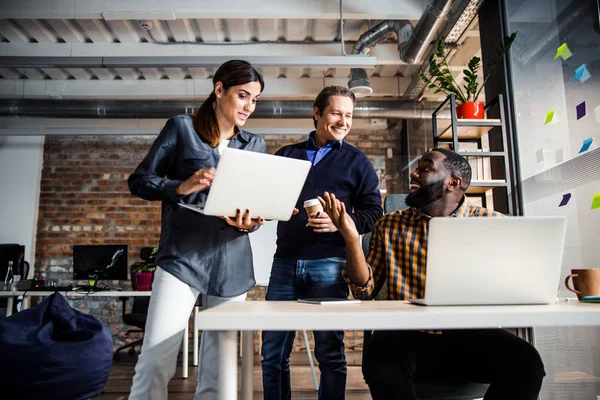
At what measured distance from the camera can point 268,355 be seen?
5.72ft

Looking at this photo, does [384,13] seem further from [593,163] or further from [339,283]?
[339,283]

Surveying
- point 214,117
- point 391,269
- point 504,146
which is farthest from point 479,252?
point 504,146

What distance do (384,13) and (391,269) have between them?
3.26 metres

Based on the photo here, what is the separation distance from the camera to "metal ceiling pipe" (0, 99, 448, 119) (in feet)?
18.2

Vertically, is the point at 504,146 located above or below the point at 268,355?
above

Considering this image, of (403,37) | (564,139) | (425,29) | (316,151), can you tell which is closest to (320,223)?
(316,151)

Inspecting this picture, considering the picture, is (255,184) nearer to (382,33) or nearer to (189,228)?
(189,228)

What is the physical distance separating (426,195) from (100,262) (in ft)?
12.2

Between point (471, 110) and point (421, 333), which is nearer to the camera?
point (421, 333)

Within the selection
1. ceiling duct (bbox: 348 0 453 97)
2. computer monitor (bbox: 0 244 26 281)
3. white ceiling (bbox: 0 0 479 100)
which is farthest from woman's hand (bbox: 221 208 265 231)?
computer monitor (bbox: 0 244 26 281)

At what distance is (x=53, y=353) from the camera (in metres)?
1.99

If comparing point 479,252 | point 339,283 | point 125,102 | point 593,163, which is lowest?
point 339,283

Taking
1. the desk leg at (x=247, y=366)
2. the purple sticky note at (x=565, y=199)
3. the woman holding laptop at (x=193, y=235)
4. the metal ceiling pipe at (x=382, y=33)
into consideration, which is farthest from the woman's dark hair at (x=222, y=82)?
the metal ceiling pipe at (x=382, y=33)

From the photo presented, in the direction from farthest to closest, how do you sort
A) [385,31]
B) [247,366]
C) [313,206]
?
[385,31] → [313,206] → [247,366]
